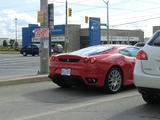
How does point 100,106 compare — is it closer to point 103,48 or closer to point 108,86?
point 108,86

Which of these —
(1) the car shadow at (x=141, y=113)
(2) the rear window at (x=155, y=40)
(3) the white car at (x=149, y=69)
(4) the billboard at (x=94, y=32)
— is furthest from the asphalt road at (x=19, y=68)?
(4) the billboard at (x=94, y=32)

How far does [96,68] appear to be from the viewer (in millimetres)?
8180

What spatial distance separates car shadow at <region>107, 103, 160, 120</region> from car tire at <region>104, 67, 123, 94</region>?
1565 mm

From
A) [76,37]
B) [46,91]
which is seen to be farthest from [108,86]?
[76,37]

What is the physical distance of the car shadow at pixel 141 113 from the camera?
590 cm

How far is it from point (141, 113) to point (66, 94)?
8.56ft

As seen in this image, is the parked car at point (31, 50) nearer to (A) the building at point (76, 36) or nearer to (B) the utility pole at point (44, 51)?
(A) the building at point (76, 36)

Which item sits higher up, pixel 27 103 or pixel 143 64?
pixel 143 64

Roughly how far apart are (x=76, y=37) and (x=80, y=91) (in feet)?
212

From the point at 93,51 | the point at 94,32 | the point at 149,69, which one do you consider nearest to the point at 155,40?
the point at 149,69

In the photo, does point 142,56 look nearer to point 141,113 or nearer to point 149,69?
point 149,69

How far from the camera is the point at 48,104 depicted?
7133mm

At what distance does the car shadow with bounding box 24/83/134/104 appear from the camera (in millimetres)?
7609

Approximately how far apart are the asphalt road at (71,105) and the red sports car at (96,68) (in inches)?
12.8
